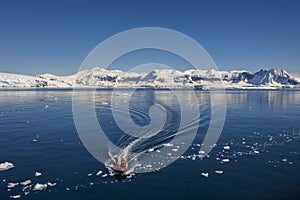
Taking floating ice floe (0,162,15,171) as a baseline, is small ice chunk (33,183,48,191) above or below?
below

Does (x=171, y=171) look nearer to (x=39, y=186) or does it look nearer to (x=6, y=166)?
(x=39, y=186)

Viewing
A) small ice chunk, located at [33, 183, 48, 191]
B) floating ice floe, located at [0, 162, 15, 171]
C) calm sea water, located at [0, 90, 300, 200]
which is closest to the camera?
calm sea water, located at [0, 90, 300, 200]

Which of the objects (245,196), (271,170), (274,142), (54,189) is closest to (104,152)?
(54,189)

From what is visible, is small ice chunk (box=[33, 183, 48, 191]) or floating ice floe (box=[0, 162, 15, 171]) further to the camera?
floating ice floe (box=[0, 162, 15, 171])

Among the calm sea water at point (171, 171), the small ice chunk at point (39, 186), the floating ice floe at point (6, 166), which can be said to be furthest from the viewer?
the floating ice floe at point (6, 166)

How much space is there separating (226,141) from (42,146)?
17.8 meters

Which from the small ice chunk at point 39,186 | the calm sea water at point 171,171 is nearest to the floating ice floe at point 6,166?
the calm sea water at point 171,171

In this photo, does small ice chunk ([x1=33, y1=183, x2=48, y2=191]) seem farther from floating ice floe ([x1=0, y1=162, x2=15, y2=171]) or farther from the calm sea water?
floating ice floe ([x1=0, y1=162, x2=15, y2=171])

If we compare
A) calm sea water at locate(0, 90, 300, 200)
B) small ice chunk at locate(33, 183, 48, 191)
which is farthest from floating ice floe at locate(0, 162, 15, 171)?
small ice chunk at locate(33, 183, 48, 191)

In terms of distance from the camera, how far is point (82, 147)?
21.9m

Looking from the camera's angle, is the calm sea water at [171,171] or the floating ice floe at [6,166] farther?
the floating ice floe at [6,166]

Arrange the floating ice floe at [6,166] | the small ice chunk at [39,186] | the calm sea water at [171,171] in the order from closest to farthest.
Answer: the calm sea water at [171,171] < the small ice chunk at [39,186] < the floating ice floe at [6,166]

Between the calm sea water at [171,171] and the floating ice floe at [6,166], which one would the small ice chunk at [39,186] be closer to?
the calm sea water at [171,171]

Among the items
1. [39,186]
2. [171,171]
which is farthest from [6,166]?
[171,171]
